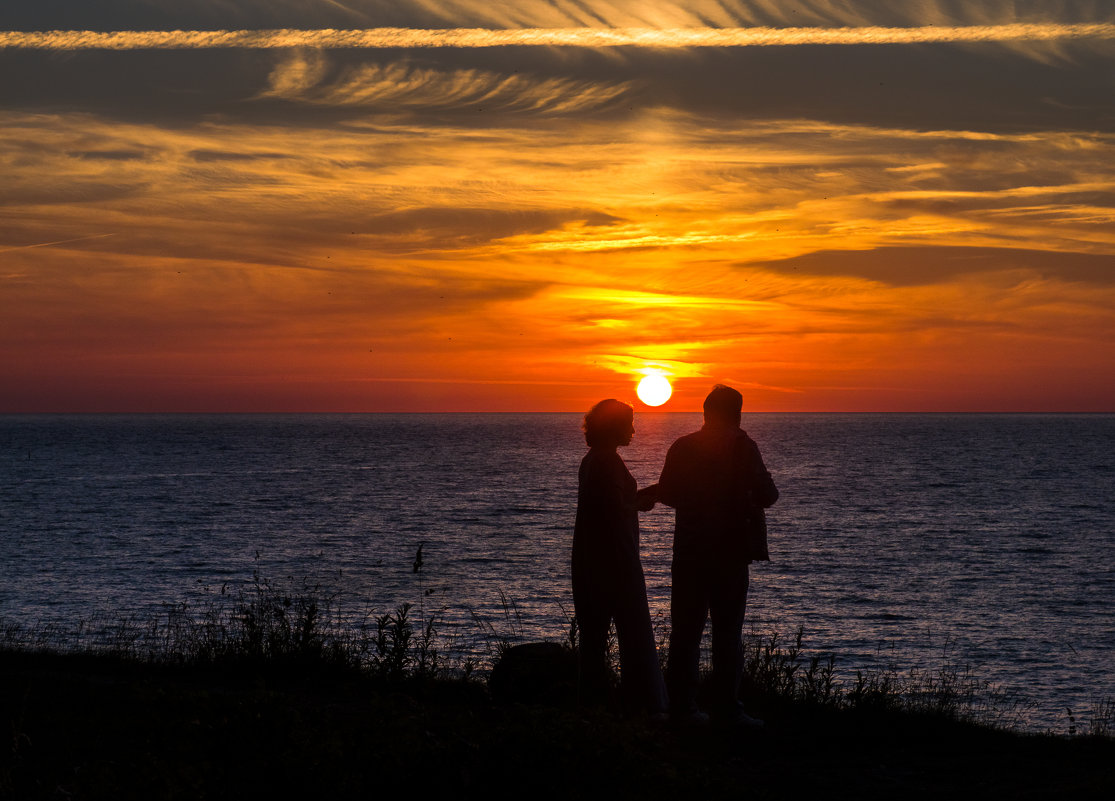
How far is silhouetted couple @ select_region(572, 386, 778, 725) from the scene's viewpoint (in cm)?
702

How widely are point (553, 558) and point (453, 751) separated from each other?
33.4 m

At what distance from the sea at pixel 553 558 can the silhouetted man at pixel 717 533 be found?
2.80 m

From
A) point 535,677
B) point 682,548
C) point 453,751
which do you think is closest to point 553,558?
point 535,677

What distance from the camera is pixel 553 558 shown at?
3838 centimetres

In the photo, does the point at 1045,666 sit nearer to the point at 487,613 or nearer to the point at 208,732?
the point at 487,613

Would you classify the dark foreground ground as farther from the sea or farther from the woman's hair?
the sea

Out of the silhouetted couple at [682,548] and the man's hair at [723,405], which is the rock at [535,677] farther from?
the man's hair at [723,405]

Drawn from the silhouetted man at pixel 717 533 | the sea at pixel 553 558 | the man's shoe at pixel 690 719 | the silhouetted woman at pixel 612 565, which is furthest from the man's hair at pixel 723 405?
the sea at pixel 553 558

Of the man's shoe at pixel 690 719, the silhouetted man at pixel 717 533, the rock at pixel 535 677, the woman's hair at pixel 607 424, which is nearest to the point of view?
the woman's hair at pixel 607 424

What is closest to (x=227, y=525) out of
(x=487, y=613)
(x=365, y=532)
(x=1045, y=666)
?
(x=365, y=532)

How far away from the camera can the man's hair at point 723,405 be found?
7188mm

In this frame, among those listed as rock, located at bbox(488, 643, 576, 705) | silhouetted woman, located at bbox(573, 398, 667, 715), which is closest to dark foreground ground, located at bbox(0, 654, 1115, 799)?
rock, located at bbox(488, 643, 576, 705)

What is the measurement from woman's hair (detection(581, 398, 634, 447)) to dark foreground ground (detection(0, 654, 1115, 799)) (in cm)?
181

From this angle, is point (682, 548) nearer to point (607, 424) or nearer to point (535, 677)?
point (607, 424)
